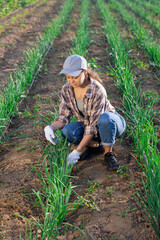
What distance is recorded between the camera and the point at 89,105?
6.77ft

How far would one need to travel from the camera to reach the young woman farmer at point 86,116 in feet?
6.45

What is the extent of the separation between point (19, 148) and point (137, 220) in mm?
1271

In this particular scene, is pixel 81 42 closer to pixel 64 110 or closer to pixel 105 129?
pixel 64 110

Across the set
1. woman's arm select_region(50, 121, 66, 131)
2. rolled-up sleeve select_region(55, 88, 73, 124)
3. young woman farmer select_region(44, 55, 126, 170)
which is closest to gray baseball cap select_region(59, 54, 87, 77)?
young woman farmer select_region(44, 55, 126, 170)

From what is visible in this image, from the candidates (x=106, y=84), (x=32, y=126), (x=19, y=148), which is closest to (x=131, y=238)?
(x=19, y=148)

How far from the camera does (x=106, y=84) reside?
3.85 meters

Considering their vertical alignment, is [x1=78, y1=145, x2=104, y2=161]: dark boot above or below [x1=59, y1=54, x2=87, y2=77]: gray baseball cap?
below

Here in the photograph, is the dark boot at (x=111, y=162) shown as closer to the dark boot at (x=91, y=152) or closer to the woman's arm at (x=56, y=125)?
the dark boot at (x=91, y=152)

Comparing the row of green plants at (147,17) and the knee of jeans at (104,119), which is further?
the row of green plants at (147,17)

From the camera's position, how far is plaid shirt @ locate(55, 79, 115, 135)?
2.02 m

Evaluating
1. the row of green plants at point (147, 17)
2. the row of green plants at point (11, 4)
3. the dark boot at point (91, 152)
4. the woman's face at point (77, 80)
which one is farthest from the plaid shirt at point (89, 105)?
the row of green plants at point (11, 4)

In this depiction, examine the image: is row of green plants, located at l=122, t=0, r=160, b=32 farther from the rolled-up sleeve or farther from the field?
the rolled-up sleeve

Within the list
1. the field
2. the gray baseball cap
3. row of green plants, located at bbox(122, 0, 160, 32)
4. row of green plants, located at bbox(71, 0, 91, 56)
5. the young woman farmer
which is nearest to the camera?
the field

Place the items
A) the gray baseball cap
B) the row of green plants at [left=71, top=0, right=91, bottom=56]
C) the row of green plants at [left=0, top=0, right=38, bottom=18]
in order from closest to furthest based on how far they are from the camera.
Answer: the gray baseball cap < the row of green plants at [left=71, top=0, right=91, bottom=56] < the row of green plants at [left=0, top=0, right=38, bottom=18]
